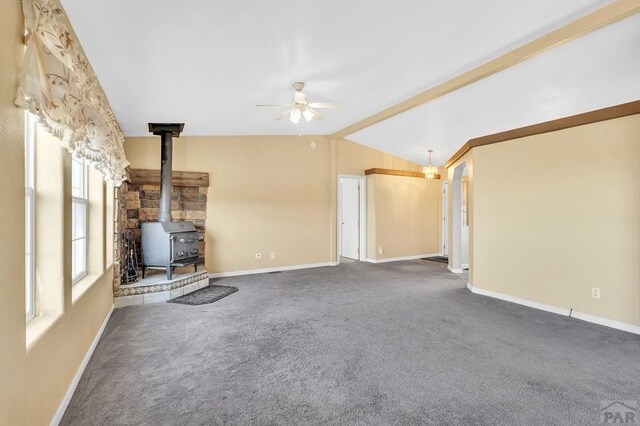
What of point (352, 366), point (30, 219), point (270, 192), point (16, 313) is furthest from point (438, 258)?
point (16, 313)

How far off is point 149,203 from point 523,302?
5.70 metres

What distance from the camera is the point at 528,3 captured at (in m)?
2.50

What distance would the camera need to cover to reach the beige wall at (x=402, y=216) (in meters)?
7.16

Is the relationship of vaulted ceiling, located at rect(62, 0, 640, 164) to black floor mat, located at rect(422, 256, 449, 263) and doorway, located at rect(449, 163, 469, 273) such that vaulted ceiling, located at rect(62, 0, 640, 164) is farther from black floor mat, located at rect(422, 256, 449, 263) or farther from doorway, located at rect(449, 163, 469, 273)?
black floor mat, located at rect(422, 256, 449, 263)

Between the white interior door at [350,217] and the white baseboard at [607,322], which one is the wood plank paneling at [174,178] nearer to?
the white interior door at [350,217]

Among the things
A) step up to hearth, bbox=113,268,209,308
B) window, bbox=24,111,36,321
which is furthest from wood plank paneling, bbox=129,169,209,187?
window, bbox=24,111,36,321

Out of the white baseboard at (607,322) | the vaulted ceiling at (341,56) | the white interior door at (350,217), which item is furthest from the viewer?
the white interior door at (350,217)

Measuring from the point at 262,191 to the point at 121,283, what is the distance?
110 inches

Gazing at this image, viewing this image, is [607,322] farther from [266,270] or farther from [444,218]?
[266,270]

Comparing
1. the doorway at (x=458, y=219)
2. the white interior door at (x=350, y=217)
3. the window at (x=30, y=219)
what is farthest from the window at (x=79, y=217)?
the doorway at (x=458, y=219)

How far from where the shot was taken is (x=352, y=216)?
773 cm

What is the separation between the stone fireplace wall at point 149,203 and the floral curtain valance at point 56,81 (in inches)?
87.6

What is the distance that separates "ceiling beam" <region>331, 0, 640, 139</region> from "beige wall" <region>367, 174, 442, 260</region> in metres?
2.58

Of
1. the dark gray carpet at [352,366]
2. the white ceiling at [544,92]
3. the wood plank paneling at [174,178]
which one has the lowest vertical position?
the dark gray carpet at [352,366]
